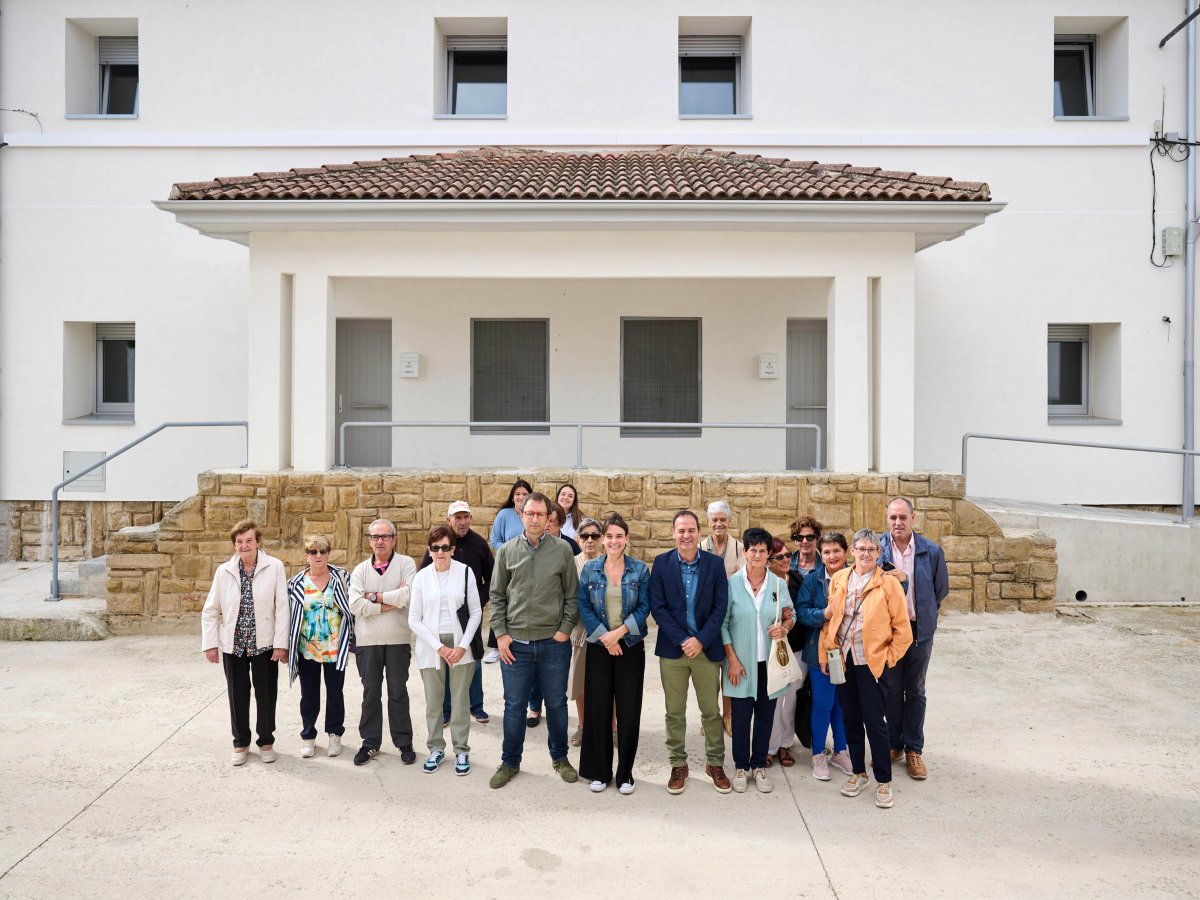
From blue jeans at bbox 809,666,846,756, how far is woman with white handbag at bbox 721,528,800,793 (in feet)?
0.57

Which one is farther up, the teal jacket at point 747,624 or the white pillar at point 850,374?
the white pillar at point 850,374

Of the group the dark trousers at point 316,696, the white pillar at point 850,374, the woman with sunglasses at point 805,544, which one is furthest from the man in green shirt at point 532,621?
the white pillar at point 850,374

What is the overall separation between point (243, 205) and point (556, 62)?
5589 millimetres

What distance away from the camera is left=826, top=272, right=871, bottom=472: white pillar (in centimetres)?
978

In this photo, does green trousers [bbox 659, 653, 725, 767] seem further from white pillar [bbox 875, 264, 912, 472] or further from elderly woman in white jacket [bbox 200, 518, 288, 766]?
white pillar [bbox 875, 264, 912, 472]

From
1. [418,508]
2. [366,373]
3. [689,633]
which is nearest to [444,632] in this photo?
[689,633]

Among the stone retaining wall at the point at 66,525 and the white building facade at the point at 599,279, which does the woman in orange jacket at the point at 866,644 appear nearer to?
the white building facade at the point at 599,279

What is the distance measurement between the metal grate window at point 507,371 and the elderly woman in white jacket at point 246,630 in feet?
21.4

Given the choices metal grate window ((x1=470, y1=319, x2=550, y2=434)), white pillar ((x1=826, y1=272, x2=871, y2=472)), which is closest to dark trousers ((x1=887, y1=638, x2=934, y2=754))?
white pillar ((x1=826, y1=272, x2=871, y2=472))

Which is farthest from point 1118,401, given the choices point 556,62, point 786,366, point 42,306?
point 42,306

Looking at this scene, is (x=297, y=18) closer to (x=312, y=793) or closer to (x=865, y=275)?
(x=865, y=275)

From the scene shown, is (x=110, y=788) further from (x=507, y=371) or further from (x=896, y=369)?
(x=896, y=369)

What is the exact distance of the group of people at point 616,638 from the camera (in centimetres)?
549

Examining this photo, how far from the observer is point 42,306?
1249 centimetres
